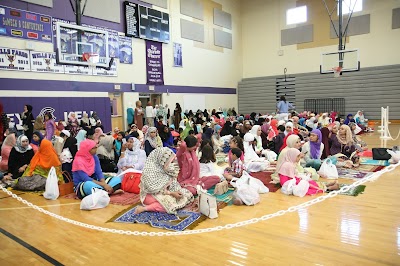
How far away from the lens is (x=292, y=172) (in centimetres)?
470

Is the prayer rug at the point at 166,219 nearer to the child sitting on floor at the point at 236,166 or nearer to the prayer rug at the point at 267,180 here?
the child sitting on floor at the point at 236,166

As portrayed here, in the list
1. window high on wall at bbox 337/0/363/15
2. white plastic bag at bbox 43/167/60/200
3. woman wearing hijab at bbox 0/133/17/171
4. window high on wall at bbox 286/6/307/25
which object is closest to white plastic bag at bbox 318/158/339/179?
white plastic bag at bbox 43/167/60/200

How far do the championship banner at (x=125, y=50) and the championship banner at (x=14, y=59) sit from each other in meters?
3.28

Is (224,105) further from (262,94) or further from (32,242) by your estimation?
(32,242)

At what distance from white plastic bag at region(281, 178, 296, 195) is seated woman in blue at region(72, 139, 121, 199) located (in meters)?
2.53

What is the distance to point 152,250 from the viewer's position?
2.91 metres

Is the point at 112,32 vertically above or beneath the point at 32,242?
above

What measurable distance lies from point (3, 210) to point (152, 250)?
8.37ft

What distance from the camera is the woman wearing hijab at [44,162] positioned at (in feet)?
17.3

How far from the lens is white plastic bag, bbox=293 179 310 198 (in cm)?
442

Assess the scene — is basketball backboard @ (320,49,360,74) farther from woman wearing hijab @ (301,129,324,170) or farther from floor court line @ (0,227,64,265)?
floor court line @ (0,227,64,265)

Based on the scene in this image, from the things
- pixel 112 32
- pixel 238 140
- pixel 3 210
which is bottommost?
pixel 3 210

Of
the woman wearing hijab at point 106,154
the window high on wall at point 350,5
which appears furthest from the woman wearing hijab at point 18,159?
the window high on wall at point 350,5

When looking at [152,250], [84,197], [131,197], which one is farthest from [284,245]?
[84,197]
